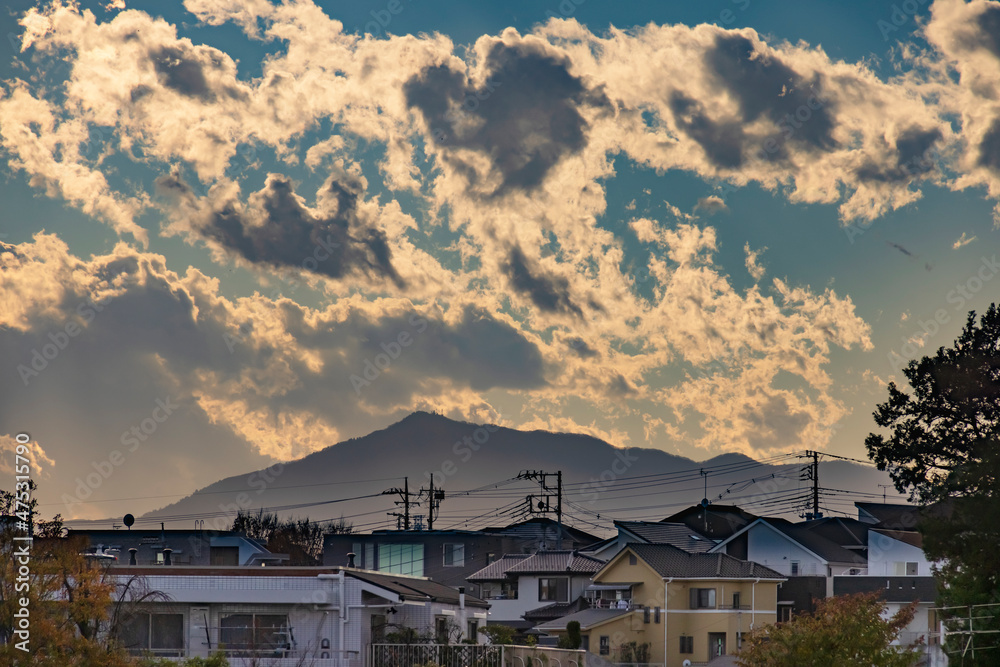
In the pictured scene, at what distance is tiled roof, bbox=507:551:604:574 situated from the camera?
76562 mm

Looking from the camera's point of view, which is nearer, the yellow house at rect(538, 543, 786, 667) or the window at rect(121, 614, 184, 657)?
the window at rect(121, 614, 184, 657)

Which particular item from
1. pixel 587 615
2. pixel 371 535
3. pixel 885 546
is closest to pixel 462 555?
pixel 371 535

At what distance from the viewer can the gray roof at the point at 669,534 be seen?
85.8 m

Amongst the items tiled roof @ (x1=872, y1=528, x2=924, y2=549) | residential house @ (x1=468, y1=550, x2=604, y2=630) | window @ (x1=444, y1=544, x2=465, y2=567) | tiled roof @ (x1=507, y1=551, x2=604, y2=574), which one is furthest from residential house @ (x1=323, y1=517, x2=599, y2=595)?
tiled roof @ (x1=872, y1=528, x2=924, y2=549)

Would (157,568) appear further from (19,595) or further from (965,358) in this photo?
(965,358)

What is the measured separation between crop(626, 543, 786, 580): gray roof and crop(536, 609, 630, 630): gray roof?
12.2 feet

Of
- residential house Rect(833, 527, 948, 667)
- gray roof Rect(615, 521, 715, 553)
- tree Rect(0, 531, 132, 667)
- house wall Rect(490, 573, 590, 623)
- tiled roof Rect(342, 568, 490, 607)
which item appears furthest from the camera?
gray roof Rect(615, 521, 715, 553)

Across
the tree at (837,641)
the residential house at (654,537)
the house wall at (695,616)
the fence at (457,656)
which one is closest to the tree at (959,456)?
the tree at (837,641)

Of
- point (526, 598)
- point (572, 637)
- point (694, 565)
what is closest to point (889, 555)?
point (694, 565)

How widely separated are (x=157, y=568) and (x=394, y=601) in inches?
320

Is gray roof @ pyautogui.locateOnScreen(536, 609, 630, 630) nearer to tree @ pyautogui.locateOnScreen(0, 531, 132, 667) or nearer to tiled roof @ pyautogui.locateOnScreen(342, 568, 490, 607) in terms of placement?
tiled roof @ pyautogui.locateOnScreen(342, 568, 490, 607)

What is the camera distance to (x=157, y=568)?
36.8m

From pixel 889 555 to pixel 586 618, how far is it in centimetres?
2522

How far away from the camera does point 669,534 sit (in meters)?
88.8
